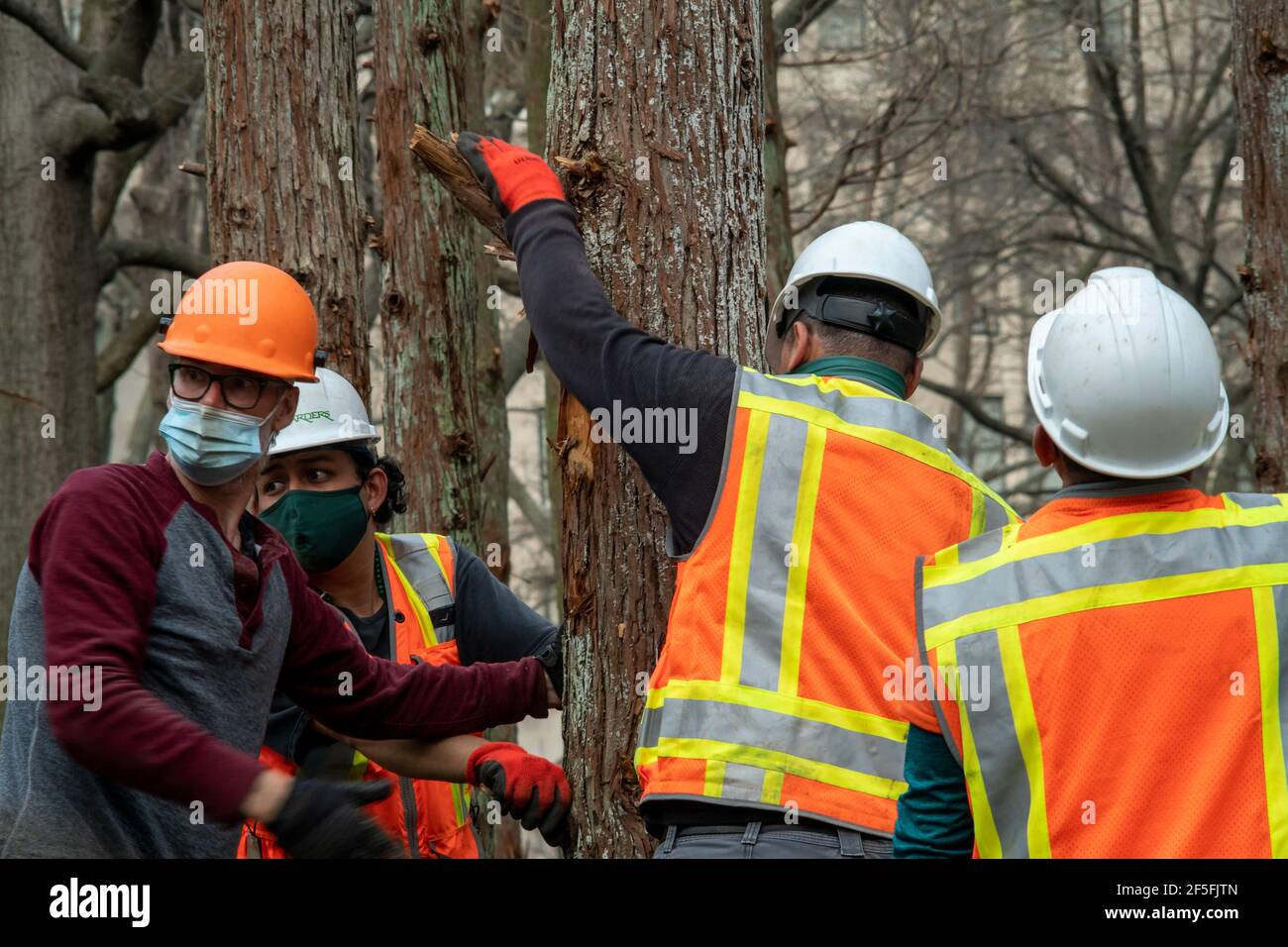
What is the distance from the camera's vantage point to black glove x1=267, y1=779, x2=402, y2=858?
9.32 ft

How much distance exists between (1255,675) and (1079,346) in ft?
2.14

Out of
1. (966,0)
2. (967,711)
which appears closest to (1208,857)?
(967,711)

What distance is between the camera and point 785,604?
10.2ft

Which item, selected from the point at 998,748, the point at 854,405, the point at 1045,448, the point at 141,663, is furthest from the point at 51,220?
the point at 998,748

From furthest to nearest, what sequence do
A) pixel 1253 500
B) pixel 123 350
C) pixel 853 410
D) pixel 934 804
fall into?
pixel 123 350
pixel 853 410
pixel 1253 500
pixel 934 804

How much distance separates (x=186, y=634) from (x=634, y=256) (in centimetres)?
140

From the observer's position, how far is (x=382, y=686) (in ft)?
13.1

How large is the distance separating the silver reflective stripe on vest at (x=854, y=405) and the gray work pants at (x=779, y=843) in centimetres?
84

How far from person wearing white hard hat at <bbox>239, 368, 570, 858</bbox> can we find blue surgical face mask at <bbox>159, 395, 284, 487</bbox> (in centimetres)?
91

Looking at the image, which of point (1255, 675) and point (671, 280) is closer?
point (1255, 675)

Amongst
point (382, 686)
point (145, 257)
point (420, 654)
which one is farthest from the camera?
point (145, 257)

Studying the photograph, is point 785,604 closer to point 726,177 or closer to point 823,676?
point 823,676

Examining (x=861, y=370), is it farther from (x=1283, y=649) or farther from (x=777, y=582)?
(x=1283, y=649)

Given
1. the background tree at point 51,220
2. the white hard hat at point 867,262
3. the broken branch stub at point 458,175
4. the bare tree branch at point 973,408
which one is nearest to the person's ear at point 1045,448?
the white hard hat at point 867,262
